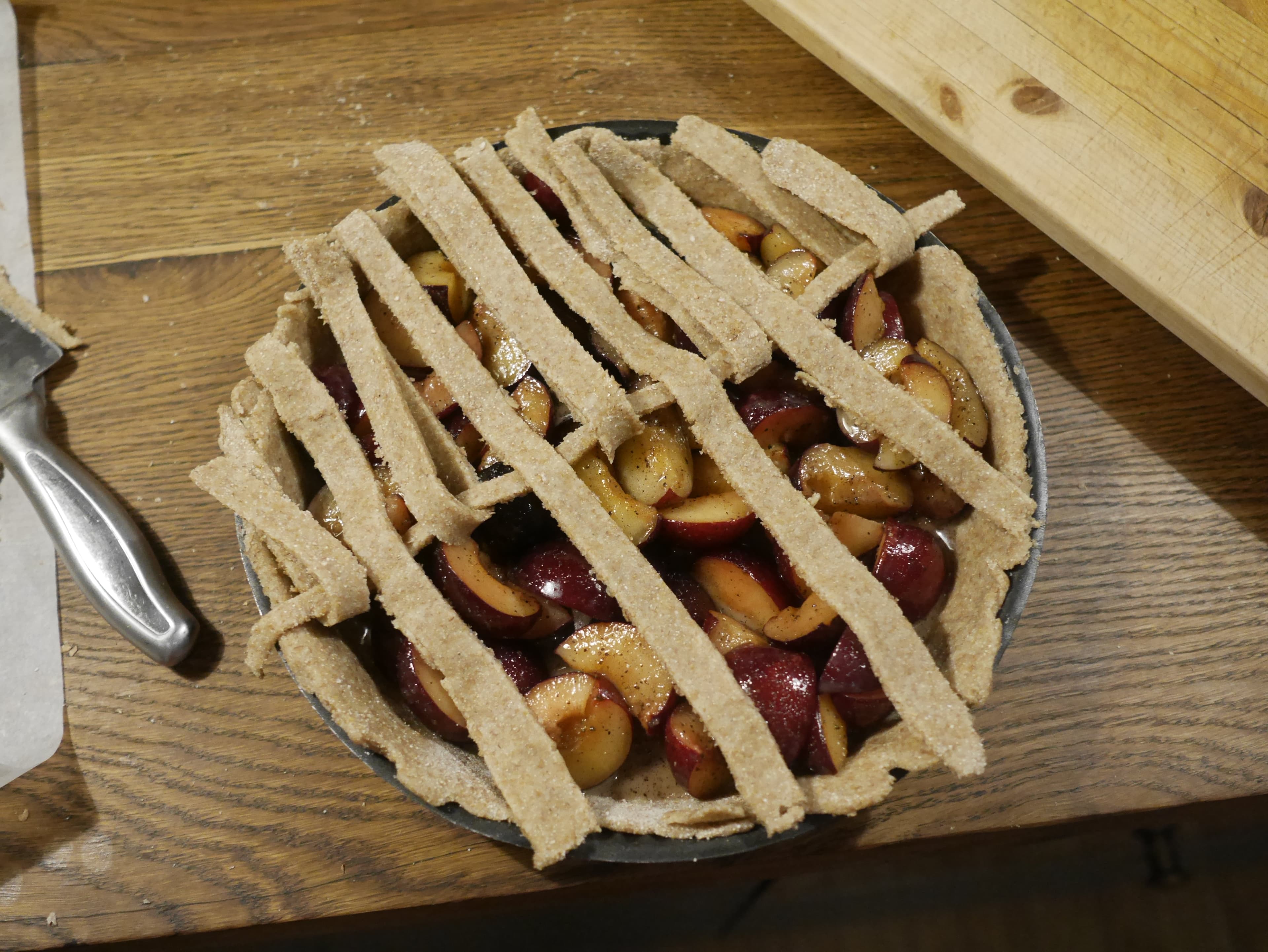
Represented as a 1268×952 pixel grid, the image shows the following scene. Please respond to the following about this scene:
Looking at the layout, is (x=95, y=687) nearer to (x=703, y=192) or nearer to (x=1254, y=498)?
(x=703, y=192)

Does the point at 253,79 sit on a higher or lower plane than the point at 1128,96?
lower

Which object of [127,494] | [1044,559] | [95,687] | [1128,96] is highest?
[1128,96]

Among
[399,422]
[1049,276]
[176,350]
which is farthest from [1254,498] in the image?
[176,350]

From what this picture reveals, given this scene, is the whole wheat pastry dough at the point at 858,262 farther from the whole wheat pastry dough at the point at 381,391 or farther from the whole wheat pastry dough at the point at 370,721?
the whole wheat pastry dough at the point at 370,721

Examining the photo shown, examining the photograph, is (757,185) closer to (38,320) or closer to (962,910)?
(38,320)

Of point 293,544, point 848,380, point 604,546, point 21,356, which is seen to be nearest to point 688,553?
point 604,546

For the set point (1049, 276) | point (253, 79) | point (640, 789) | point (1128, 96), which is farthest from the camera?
point (253, 79)
